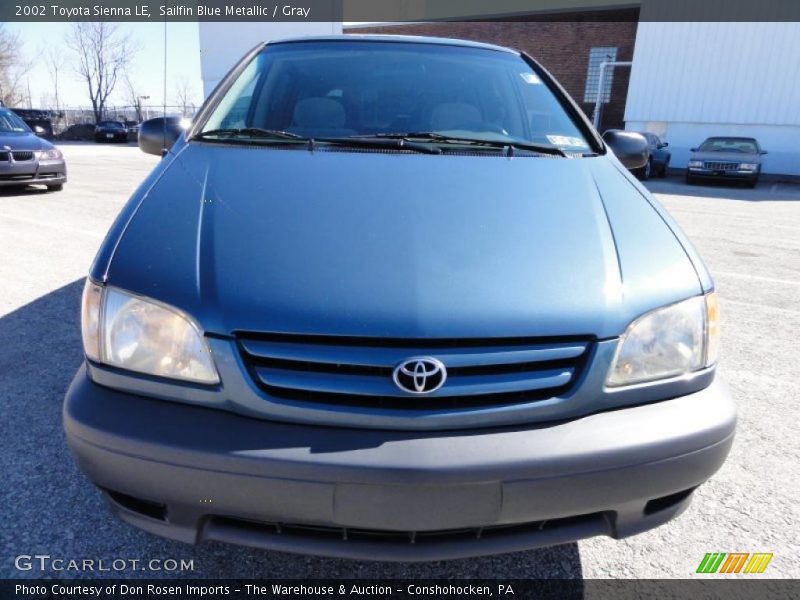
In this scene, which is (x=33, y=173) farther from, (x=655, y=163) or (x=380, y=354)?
(x=655, y=163)

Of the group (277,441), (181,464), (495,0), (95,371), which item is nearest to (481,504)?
(277,441)

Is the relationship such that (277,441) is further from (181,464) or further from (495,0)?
(495,0)

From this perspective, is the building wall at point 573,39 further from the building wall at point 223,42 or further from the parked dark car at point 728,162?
the parked dark car at point 728,162

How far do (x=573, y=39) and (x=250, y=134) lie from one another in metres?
26.7

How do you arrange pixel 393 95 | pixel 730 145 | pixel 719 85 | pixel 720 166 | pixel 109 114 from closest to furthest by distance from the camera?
pixel 393 95
pixel 720 166
pixel 730 145
pixel 719 85
pixel 109 114

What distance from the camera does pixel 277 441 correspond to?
4.06 ft

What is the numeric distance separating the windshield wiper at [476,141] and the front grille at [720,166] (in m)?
14.5

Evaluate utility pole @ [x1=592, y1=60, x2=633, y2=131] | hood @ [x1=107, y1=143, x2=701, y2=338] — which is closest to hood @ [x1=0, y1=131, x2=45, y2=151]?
hood @ [x1=107, y1=143, x2=701, y2=338]

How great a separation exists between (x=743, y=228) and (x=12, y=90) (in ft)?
158

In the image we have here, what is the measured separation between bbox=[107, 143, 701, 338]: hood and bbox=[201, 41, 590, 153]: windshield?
0.45 m

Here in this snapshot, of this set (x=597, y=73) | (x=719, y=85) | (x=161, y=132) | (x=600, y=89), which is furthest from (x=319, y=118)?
(x=597, y=73)

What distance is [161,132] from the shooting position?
2707 mm

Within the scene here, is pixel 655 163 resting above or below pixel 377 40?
below

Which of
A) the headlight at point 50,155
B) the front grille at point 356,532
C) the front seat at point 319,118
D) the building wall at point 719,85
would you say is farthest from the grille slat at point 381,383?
the building wall at point 719,85
